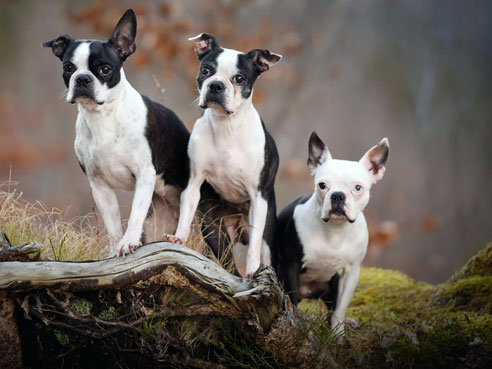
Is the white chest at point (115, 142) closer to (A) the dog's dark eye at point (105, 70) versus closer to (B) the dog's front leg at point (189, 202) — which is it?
(A) the dog's dark eye at point (105, 70)

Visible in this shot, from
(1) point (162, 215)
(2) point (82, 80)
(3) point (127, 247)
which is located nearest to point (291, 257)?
(1) point (162, 215)

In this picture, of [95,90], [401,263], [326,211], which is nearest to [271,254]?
[326,211]

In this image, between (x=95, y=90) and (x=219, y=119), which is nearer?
(x=95, y=90)

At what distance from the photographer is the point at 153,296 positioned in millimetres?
3164

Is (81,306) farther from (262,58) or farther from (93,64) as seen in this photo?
(262,58)

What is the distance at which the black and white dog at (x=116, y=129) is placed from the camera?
3.42m

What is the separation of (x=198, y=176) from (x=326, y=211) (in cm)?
87

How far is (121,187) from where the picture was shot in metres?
3.92

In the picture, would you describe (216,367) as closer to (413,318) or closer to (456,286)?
(413,318)

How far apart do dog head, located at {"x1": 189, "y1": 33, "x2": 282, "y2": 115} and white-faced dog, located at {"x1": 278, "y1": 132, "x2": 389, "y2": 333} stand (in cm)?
61

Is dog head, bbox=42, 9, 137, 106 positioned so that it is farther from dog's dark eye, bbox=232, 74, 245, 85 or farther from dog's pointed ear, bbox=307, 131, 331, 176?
dog's pointed ear, bbox=307, 131, 331, 176

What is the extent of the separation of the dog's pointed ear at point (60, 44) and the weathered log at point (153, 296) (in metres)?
1.35

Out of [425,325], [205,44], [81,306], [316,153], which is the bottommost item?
[81,306]

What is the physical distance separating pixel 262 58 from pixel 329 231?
123 centimetres
